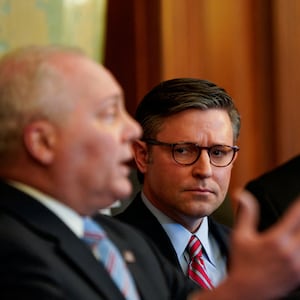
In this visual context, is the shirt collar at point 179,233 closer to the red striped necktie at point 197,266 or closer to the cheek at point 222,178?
the red striped necktie at point 197,266

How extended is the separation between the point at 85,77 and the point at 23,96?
0.43 ft

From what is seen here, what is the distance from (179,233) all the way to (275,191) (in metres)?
0.34

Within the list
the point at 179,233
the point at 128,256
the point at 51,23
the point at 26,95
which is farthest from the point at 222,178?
the point at 26,95

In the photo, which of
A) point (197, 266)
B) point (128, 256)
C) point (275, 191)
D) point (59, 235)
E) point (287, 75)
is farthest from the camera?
point (287, 75)

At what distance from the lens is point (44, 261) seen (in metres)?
1.22

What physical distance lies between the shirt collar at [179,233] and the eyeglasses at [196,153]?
19 cm

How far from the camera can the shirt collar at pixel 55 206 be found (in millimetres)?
1322

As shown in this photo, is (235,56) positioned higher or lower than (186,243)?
higher

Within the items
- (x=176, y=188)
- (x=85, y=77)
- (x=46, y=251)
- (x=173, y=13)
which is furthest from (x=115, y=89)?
(x=173, y=13)

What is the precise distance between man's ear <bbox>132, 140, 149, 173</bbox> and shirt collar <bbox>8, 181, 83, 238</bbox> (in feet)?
2.89

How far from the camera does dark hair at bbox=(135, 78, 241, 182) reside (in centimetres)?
214

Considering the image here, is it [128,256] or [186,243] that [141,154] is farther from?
[128,256]

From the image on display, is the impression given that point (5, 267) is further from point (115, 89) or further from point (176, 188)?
point (176, 188)

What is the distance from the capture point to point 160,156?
2148 mm
